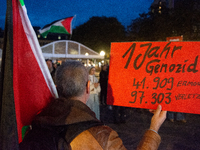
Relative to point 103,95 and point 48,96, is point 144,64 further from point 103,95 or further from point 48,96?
point 103,95

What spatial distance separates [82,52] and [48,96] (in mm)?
17881

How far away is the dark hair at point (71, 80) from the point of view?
1365 mm

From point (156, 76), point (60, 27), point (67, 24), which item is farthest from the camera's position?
point (67, 24)

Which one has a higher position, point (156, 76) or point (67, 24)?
point (67, 24)

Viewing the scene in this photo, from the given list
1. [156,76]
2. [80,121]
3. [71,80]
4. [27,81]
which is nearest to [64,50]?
[156,76]

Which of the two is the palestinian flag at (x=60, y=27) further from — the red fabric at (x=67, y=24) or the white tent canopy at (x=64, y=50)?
the white tent canopy at (x=64, y=50)

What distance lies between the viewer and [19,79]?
1.34 metres

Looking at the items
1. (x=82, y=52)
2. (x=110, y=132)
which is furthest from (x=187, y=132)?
(x=82, y=52)

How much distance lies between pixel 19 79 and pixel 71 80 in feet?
1.22

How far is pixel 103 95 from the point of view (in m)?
8.75

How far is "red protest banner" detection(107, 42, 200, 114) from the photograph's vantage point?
189cm

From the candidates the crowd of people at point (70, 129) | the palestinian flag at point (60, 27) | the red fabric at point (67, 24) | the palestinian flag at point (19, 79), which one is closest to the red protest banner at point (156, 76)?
the crowd of people at point (70, 129)

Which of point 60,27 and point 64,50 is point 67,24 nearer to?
point 60,27

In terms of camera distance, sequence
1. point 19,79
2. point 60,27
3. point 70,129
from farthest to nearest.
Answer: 1. point 60,27
2. point 19,79
3. point 70,129
